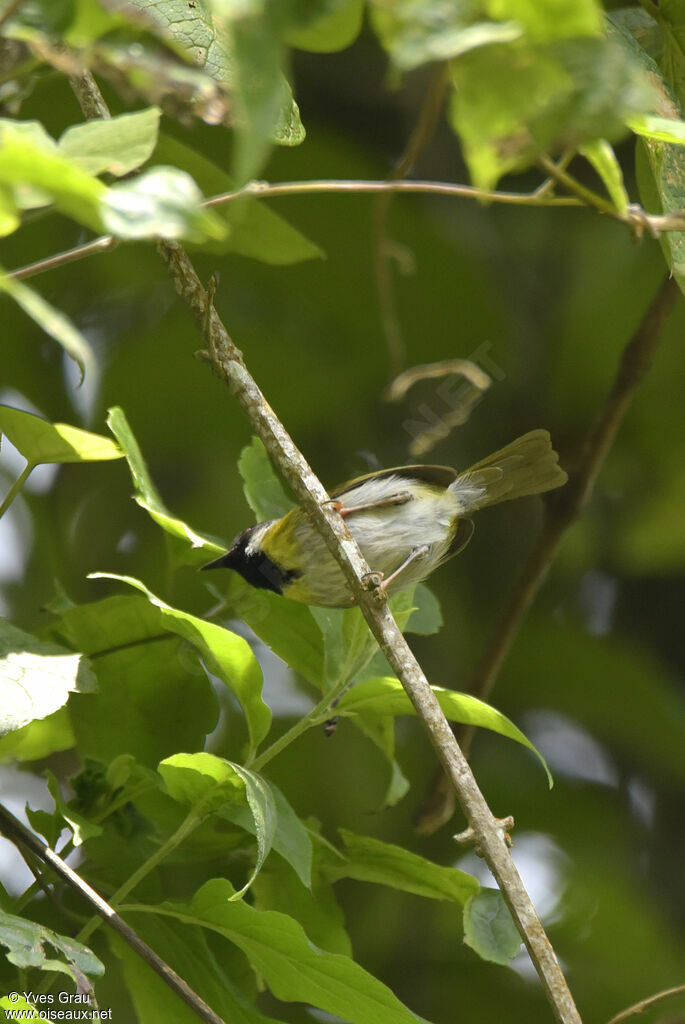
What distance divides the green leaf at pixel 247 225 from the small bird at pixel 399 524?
53 cm

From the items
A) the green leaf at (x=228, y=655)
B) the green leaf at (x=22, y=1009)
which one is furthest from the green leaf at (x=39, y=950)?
the green leaf at (x=228, y=655)

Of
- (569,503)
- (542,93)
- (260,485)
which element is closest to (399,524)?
(569,503)

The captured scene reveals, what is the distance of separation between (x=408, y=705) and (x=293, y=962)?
0.39 m

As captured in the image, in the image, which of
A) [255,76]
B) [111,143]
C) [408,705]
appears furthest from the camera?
[408,705]

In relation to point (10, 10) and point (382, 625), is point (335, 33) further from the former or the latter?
point (382, 625)

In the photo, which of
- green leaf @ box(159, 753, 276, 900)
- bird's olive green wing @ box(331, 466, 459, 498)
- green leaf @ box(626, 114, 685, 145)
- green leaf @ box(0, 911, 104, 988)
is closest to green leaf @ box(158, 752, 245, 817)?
green leaf @ box(159, 753, 276, 900)

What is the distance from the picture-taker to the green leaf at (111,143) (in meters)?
0.78

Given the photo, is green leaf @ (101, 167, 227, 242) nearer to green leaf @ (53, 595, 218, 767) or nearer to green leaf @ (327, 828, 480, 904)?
green leaf @ (53, 595, 218, 767)

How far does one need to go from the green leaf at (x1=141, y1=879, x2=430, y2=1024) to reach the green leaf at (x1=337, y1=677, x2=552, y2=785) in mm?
330

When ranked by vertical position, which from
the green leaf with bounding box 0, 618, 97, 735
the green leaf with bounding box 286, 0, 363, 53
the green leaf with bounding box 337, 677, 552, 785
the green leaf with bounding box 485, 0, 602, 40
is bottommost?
the green leaf with bounding box 337, 677, 552, 785

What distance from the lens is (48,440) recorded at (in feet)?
4.78

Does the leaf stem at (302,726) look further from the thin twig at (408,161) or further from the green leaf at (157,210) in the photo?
the green leaf at (157,210)

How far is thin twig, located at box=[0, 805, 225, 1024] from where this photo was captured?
1.24 meters

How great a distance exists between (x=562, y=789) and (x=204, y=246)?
174 centimetres
